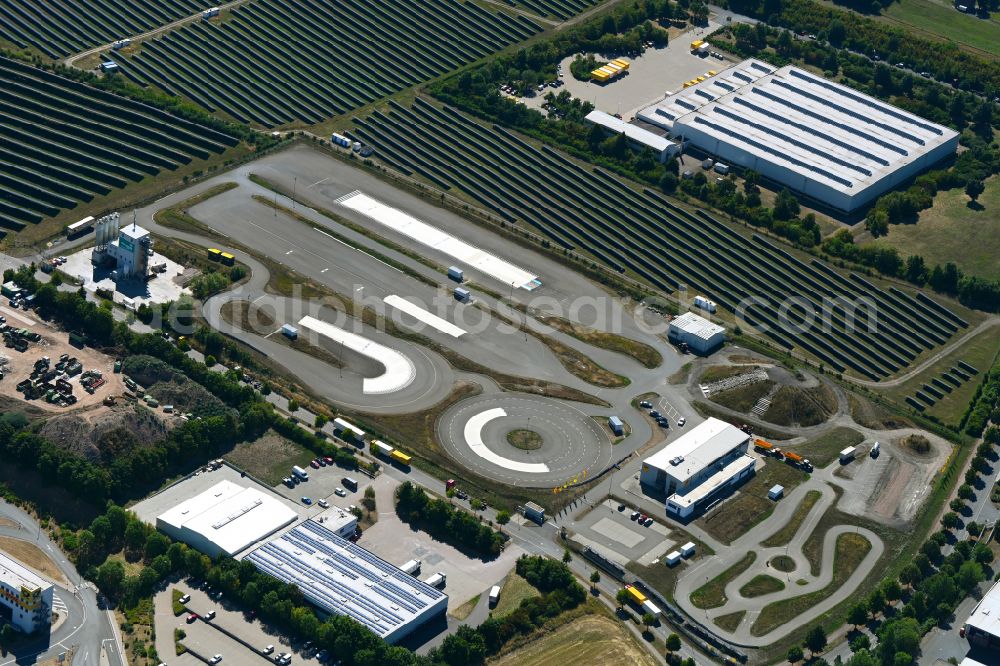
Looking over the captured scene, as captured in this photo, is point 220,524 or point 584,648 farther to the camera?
point 220,524

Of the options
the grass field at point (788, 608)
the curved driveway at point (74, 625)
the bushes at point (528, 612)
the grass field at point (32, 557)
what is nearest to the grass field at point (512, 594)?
the bushes at point (528, 612)

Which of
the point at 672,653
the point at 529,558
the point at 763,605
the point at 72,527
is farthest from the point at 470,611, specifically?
the point at 72,527

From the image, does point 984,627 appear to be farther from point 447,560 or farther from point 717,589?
point 447,560

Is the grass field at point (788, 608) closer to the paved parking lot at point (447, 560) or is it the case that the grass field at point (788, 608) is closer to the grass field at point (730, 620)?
the grass field at point (730, 620)

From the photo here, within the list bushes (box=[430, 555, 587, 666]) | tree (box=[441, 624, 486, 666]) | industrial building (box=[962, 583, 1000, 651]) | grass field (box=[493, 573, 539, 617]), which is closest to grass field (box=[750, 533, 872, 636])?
industrial building (box=[962, 583, 1000, 651])

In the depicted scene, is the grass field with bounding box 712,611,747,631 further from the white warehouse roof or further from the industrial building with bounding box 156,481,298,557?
the white warehouse roof

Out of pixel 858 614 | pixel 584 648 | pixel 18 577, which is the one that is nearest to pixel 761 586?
pixel 858 614

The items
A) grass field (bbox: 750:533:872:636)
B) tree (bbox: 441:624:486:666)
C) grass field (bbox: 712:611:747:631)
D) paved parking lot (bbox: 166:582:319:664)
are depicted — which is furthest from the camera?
grass field (bbox: 750:533:872:636)
